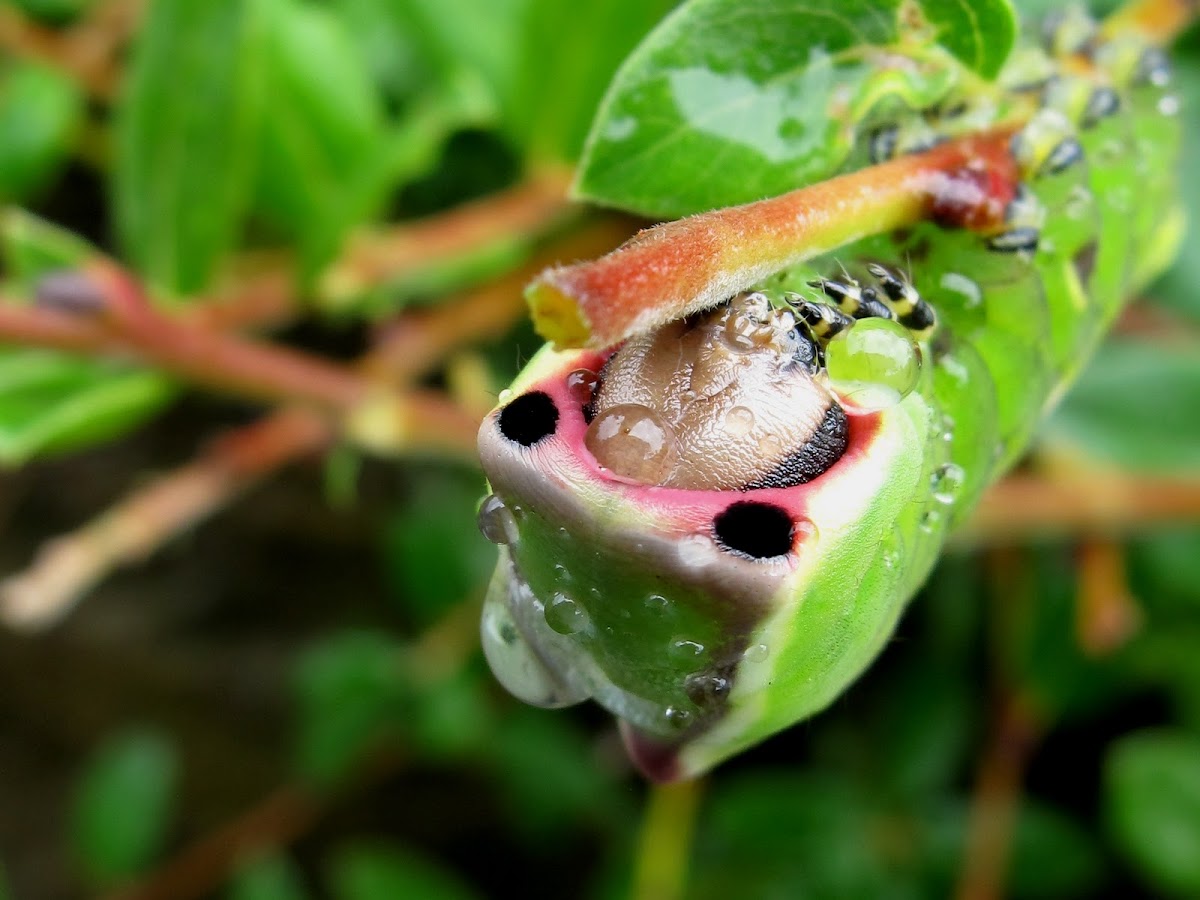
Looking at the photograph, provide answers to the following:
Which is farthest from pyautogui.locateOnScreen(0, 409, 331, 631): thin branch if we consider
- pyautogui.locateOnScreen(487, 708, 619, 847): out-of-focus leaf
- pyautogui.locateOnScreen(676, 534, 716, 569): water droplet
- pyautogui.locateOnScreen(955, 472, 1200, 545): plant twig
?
pyautogui.locateOnScreen(676, 534, 716, 569): water droplet

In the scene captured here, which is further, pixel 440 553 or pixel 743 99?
pixel 440 553

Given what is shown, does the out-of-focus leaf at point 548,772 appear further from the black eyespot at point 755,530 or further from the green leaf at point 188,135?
the black eyespot at point 755,530

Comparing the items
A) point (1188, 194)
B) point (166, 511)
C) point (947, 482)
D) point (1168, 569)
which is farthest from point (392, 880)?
point (947, 482)

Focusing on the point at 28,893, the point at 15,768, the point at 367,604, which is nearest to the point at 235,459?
the point at 367,604

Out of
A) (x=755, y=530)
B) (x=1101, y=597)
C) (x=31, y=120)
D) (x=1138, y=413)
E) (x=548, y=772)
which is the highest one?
(x=755, y=530)

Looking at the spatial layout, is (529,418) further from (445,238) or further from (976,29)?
(445,238)

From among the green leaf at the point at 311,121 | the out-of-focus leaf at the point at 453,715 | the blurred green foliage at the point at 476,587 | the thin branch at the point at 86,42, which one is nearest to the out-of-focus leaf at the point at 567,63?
the blurred green foliage at the point at 476,587

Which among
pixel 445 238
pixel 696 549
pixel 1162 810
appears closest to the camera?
pixel 696 549

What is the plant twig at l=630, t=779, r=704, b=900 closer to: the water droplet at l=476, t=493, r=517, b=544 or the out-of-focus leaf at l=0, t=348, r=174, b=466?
the out-of-focus leaf at l=0, t=348, r=174, b=466
